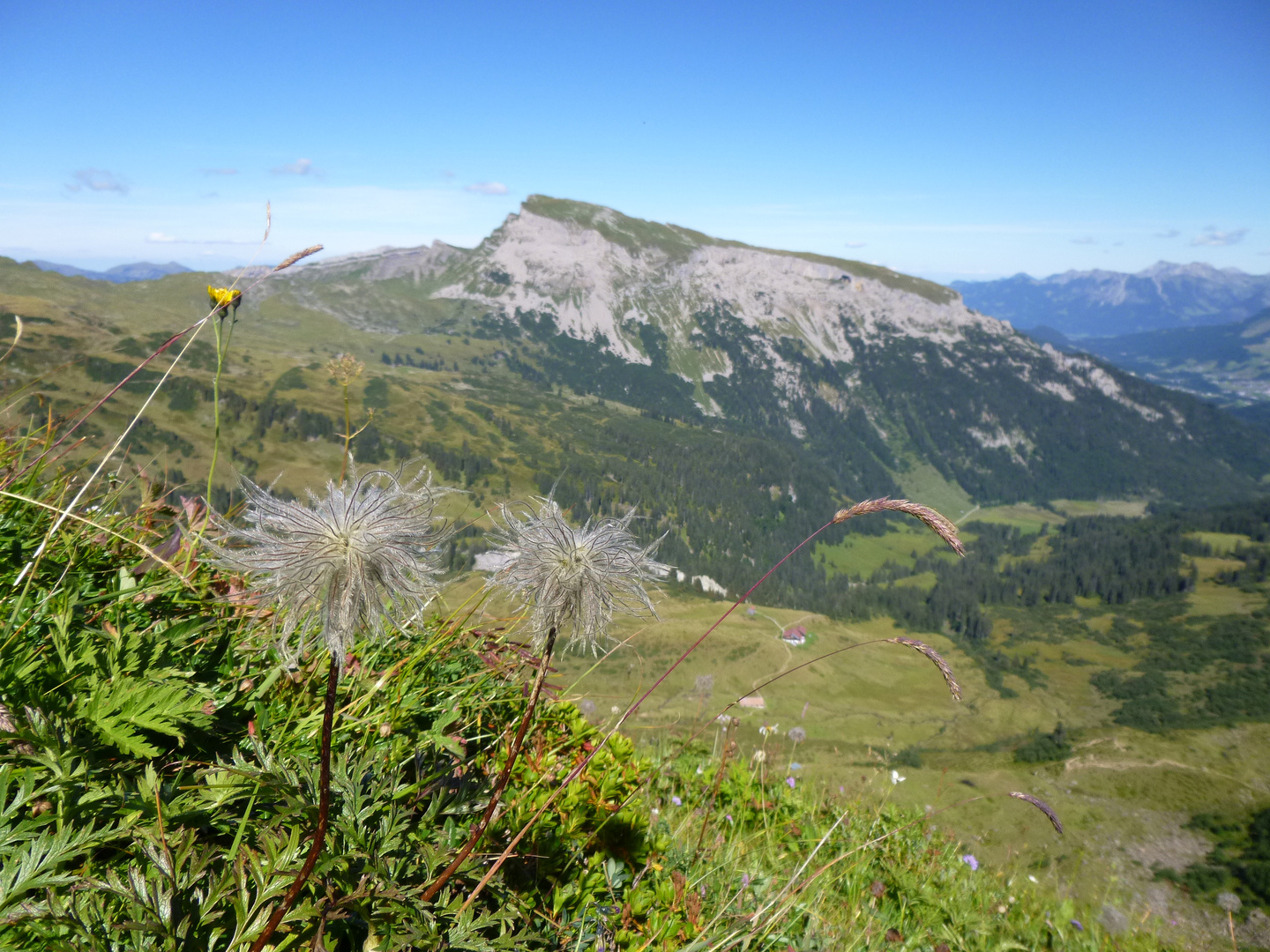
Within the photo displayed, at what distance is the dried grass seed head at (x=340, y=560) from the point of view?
213cm

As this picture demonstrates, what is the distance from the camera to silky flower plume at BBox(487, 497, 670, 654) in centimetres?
265

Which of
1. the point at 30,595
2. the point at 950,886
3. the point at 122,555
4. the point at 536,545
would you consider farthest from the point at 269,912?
the point at 950,886

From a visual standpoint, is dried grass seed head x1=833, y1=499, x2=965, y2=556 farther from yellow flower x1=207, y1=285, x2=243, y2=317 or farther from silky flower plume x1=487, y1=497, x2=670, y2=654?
yellow flower x1=207, y1=285, x2=243, y2=317

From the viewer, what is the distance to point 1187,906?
47031mm

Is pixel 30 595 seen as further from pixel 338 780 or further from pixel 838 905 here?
pixel 838 905

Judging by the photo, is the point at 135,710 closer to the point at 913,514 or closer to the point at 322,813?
the point at 322,813

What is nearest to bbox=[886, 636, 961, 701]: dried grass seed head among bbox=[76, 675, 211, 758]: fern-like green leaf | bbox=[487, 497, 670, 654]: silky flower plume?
bbox=[487, 497, 670, 654]: silky flower plume

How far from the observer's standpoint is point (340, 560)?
A: 214cm

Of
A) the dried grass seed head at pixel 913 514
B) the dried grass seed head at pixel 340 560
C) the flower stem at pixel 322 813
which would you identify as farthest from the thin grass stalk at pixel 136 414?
the dried grass seed head at pixel 913 514

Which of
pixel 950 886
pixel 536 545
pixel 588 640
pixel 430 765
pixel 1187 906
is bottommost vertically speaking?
pixel 1187 906

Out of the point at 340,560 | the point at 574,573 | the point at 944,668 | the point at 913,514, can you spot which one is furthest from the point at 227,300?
the point at 944,668

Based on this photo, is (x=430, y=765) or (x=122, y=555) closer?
(x=430, y=765)

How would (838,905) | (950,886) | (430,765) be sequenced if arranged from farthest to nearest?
(950,886)
(838,905)
(430,765)

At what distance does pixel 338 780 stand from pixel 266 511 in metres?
1.14
